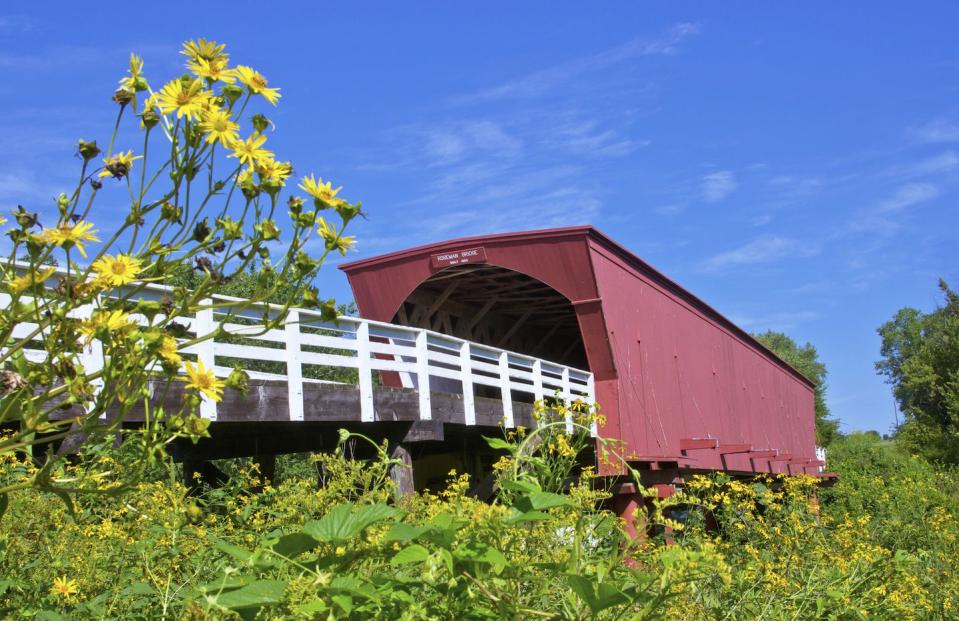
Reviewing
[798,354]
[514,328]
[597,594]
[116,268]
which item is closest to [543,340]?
[514,328]

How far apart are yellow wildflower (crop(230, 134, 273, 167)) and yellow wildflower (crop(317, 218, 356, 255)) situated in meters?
0.18

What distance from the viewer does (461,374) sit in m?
11.0

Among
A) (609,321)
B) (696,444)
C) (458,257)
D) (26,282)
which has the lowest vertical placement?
(696,444)

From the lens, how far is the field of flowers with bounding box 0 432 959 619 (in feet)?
6.13

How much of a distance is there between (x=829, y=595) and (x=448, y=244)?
1147 cm

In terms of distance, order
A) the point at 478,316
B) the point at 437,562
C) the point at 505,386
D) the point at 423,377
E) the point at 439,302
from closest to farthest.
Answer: the point at 437,562
the point at 423,377
the point at 505,386
the point at 439,302
the point at 478,316

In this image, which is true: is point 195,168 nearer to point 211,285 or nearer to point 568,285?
point 211,285

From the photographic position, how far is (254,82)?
2.15 metres

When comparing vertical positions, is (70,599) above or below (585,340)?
below

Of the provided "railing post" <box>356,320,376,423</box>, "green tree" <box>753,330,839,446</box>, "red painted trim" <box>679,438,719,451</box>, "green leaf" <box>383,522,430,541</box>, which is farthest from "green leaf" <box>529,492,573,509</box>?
"green tree" <box>753,330,839,446</box>

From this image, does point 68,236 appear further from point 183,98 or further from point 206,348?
point 206,348

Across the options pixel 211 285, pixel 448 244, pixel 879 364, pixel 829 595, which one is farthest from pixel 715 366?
pixel 879 364

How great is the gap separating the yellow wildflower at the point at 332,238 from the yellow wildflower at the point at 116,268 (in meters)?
0.39

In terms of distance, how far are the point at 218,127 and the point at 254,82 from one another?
0.52ft
